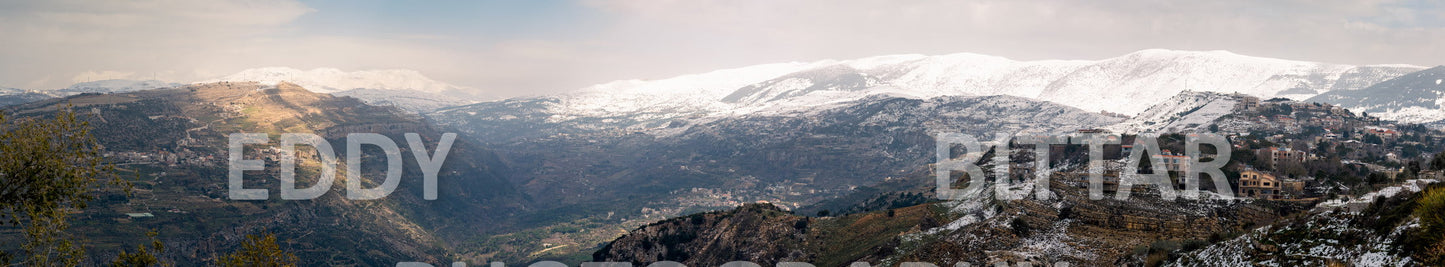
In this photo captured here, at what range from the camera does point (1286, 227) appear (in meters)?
21.2

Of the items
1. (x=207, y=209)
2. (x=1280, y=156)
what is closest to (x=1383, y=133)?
(x=1280, y=156)

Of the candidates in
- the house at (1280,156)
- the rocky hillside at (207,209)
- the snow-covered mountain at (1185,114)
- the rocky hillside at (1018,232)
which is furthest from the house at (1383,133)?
the rocky hillside at (207,209)

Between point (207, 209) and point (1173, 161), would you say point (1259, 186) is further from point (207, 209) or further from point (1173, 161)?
point (207, 209)

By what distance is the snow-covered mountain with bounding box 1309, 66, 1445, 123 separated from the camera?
170625mm

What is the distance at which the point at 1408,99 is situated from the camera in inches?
7288

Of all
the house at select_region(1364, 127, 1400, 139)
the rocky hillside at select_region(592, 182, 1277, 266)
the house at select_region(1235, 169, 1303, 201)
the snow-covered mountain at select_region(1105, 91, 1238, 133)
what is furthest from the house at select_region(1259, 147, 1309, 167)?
the house at select_region(1364, 127, 1400, 139)

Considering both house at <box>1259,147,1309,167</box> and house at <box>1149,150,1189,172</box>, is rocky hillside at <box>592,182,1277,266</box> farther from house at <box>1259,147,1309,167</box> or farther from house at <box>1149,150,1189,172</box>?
house at <box>1259,147,1309,167</box>

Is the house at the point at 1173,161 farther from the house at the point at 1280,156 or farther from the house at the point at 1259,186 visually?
the house at the point at 1280,156

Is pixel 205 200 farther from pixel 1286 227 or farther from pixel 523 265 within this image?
pixel 1286 227

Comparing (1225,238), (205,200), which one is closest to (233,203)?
(205,200)

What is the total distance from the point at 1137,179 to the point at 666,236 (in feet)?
166

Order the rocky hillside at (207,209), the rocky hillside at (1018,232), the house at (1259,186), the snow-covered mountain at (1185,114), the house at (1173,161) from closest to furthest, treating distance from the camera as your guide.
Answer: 1. the rocky hillside at (1018,232)
2. the house at (1259,186)
3. the house at (1173,161)
4. the snow-covered mountain at (1185,114)
5. the rocky hillside at (207,209)

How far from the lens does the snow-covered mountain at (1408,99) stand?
17062cm

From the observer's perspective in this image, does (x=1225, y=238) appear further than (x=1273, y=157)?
No
